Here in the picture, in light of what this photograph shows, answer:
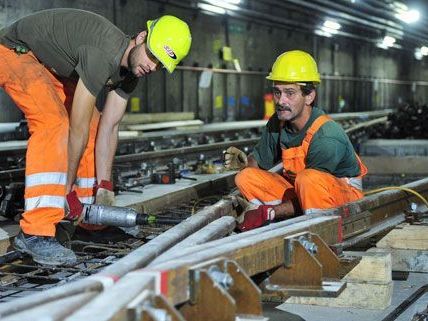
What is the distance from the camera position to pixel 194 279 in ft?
9.81

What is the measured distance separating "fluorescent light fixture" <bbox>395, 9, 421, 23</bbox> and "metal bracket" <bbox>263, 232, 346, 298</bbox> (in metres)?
21.7

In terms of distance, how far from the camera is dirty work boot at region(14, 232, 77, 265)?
4.58 metres

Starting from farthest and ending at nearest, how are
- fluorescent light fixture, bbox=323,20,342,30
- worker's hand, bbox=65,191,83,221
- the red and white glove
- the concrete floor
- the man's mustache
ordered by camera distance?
fluorescent light fixture, bbox=323,20,342,30 < the man's mustache < the red and white glove < worker's hand, bbox=65,191,83,221 < the concrete floor

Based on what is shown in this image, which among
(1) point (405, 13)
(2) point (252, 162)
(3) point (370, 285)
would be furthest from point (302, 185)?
(1) point (405, 13)

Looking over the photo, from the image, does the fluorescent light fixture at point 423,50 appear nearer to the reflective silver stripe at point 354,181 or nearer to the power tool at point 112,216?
the reflective silver stripe at point 354,181

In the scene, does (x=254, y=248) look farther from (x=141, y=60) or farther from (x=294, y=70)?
(x=294, y=70)

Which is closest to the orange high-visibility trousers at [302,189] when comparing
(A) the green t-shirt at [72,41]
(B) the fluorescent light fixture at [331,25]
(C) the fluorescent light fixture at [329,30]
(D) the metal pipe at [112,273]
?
(D) the metal pipe at [112,273]

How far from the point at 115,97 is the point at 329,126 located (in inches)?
63.2

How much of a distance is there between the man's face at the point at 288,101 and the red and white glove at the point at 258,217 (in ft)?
2.23

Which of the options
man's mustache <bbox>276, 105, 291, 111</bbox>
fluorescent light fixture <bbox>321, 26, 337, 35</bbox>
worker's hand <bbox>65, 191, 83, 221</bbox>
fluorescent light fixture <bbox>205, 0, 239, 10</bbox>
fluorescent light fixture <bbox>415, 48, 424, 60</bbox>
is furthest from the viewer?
fluorescent light fixture <bbox>415, 48, 424, 60</bbox>

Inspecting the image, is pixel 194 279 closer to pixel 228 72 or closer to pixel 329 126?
pixel 329 126

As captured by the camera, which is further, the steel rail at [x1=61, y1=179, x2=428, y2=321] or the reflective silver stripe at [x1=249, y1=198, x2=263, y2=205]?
the reflective silver stripe at [x1=249, y1=198, x2=263, y2=205]

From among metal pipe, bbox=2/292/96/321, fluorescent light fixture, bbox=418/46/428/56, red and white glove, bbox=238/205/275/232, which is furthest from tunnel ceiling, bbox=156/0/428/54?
metal pipe, bbox=2/292/96/321

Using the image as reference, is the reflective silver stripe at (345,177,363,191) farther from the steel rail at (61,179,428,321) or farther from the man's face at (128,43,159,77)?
the man's face at (128,43,159,77)
